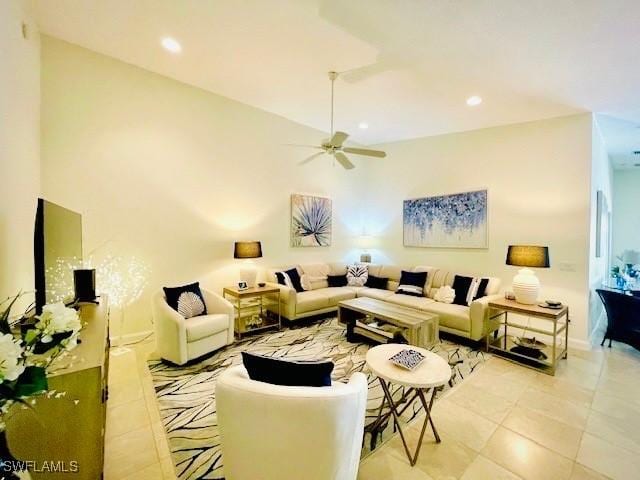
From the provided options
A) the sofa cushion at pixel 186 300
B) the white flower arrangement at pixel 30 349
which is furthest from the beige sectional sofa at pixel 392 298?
the white flower arrangement at pixel 30 349

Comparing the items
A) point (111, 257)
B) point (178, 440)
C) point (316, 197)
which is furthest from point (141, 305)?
point (316, 197)

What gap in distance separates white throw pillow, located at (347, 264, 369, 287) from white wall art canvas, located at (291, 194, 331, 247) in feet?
2.44

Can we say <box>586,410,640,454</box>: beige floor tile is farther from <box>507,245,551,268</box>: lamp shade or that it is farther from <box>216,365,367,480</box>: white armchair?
<box>216,365,367,480</box>: white armchair

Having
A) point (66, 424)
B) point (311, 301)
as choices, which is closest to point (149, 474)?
point (66, 424)

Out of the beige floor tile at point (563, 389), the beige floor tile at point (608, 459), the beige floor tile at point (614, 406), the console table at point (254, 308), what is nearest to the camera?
the beige floor tile at point (608, 459)

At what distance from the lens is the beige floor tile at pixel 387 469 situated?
171 cm

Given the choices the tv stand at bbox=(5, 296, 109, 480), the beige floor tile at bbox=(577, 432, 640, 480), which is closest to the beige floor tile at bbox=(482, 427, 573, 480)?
the beige floor tile at bbox=(577, 432, 640, 480)

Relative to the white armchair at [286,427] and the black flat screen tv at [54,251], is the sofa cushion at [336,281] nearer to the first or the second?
the black flat screen tv at [54,251]

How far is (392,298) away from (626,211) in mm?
6394

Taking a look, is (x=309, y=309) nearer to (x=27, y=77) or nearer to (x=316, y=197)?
(x=316, y=197)

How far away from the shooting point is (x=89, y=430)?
1.43m

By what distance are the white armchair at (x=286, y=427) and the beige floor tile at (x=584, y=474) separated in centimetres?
156

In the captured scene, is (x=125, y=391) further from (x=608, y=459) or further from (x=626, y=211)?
(x=626, y=211)

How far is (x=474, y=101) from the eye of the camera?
12.0 ft
